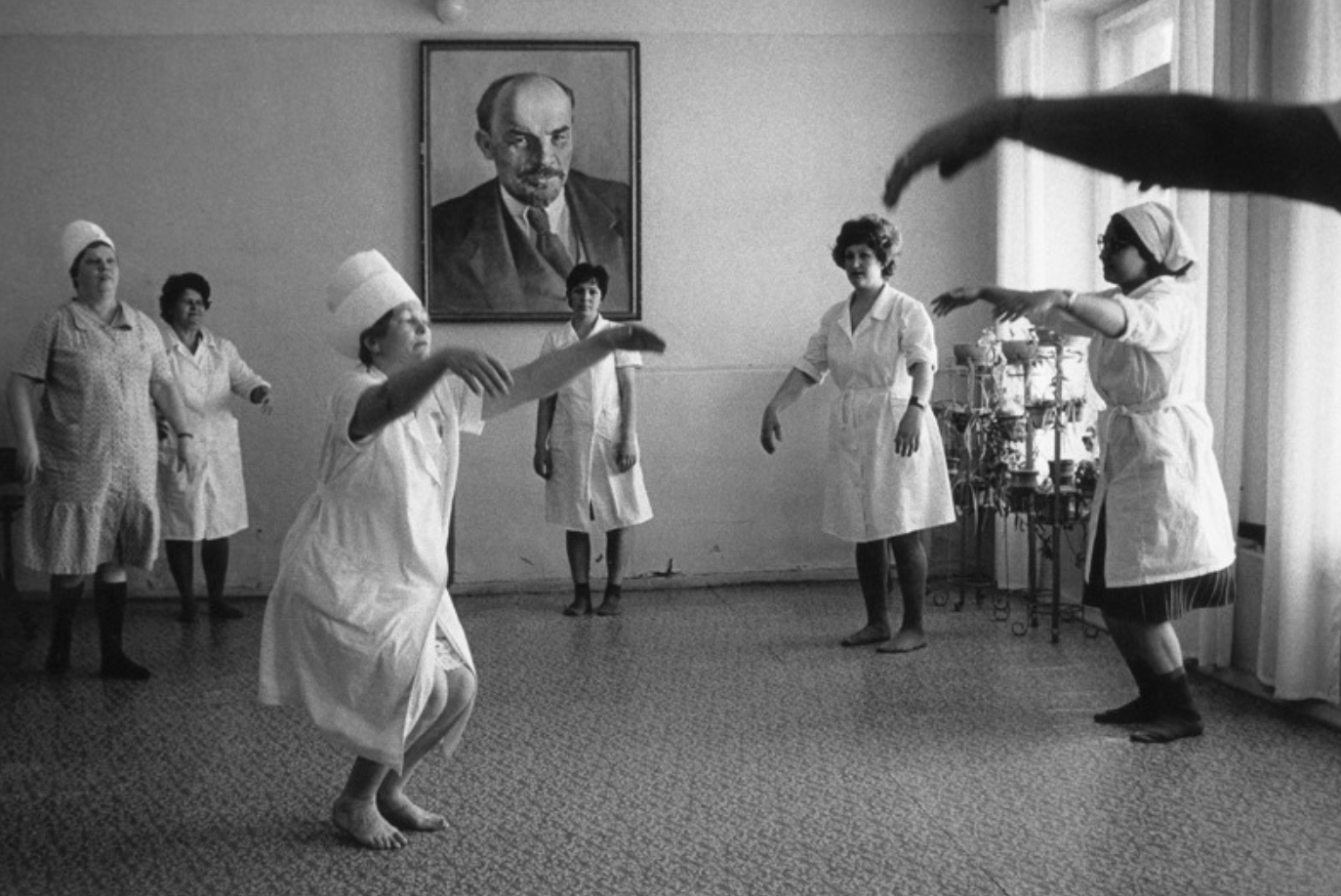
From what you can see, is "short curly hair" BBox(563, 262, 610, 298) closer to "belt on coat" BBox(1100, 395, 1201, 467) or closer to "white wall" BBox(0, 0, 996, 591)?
"white wall" BBox(0, 0, 996, 591)

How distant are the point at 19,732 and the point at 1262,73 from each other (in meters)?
4.44

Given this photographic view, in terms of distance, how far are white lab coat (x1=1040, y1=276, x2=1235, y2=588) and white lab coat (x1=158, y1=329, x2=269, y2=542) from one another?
384 cm

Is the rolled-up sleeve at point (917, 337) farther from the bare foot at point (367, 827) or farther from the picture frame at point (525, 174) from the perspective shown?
the bare foot at point (367, 827)

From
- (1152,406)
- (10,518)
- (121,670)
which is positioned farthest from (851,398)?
(10,518)

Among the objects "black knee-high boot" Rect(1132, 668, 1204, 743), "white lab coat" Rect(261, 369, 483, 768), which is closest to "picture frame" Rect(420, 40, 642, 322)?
"black knee-high boot" Rect(1132, 668, 1204, 743)

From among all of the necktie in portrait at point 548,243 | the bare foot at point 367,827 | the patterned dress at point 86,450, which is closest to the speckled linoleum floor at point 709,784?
the bare foot at point 367,827

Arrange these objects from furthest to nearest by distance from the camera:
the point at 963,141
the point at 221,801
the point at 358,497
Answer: the point at 221,801 < the point at 358,497 < the point at 963,141

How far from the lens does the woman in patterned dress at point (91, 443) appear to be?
17.4ft

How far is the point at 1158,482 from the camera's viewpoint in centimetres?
435

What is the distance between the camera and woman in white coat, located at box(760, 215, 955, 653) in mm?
5715

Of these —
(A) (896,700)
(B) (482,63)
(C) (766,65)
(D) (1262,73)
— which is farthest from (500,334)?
(D) (1262,73)

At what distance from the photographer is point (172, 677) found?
543 centimetres

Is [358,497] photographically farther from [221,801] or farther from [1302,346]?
[1302,346]

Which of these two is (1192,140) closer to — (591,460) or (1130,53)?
(591,460)
